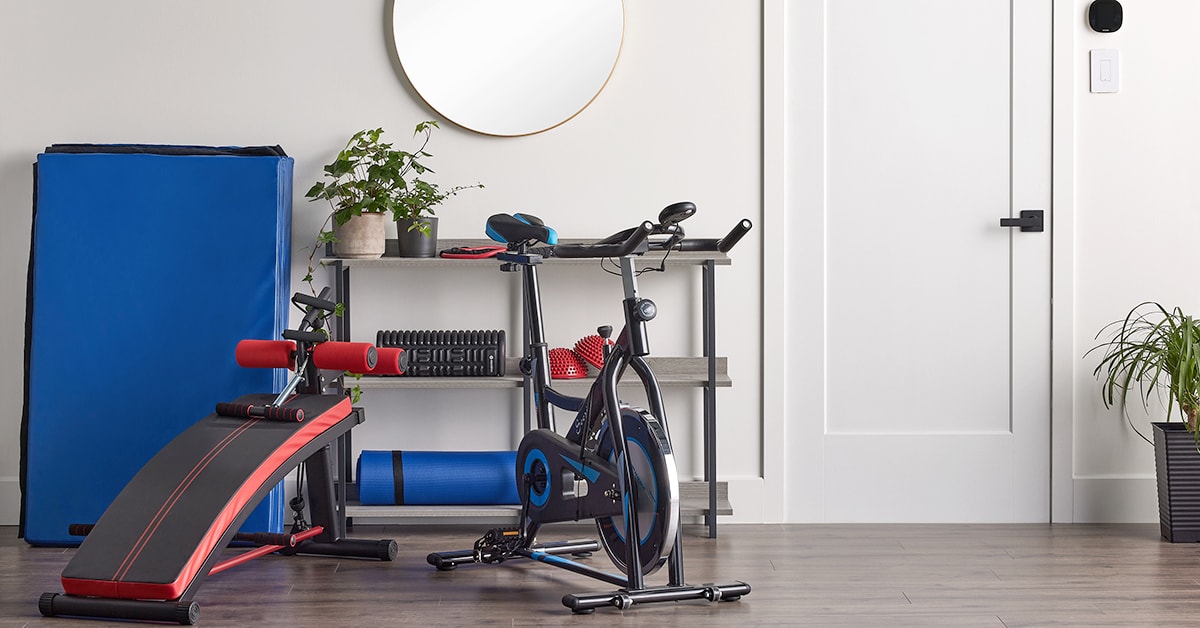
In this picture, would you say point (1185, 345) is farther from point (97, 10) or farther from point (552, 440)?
point (97, 10)

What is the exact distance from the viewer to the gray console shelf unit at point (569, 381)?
3.18 m

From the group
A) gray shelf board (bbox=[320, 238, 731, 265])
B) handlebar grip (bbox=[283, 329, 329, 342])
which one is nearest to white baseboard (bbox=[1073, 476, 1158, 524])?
gray shelf board (bbox=[320, 238, 731, 265])

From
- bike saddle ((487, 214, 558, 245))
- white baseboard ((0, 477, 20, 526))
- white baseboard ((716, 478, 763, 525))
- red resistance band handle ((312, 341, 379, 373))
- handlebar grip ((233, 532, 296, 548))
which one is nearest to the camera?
bike saddle ((487, 214, 558, 245))

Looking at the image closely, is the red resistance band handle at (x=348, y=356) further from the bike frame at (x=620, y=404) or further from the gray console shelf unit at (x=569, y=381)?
the bike frame at (x=620, y=404)

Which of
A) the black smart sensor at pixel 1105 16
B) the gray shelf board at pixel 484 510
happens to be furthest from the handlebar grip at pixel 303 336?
the black smart sensor at pixel 1105 16

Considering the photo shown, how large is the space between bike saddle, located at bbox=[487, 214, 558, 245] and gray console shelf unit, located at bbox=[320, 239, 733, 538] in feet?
1.45

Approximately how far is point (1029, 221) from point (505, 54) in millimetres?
1868

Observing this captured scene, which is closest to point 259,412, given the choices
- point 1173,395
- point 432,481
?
point 432,481

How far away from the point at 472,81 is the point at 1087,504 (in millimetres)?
2547

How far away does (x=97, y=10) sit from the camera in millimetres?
3426

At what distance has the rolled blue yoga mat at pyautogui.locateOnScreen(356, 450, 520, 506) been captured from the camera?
3193mm

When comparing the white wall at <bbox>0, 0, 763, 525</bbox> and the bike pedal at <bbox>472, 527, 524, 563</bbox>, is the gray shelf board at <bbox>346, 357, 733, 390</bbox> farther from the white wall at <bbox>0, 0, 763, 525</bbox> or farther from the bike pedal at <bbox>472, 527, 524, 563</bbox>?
the bike pedal at <bbox>472, 527, 524, 563</bbox>

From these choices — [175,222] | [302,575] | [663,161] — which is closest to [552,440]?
[302,575]

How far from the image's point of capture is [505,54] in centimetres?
343
